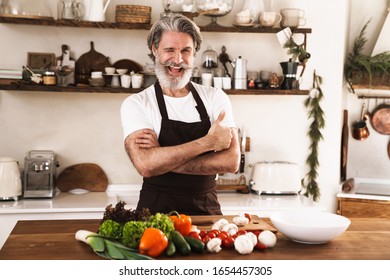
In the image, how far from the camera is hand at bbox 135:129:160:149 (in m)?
2.93

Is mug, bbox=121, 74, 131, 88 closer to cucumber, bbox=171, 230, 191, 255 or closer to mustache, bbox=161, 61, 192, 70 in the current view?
mustache, bbox=161, 61, 192, 70

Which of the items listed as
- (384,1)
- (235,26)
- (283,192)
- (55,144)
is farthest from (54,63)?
(384,1)

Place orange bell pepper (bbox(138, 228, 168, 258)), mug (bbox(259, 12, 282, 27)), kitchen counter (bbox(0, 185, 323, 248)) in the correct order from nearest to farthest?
1. orange bell pepper (bbox(138, 228, 168, 258))
2. kitchen counter (bbox(0, 185, 323, 248))
3. mug (bbox(259, 12, 282, 27))

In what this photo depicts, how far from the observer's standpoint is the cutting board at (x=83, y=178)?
4.63 m

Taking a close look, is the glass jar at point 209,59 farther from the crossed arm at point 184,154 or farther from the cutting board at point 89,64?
the crossed arm at point 184,154

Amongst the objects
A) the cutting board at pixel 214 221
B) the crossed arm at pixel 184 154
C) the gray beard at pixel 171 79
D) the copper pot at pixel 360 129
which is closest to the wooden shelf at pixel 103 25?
the copper pot at pixel 360 129

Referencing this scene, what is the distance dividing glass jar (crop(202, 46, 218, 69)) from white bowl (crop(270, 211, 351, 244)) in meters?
2.31

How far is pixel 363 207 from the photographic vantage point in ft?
15.4

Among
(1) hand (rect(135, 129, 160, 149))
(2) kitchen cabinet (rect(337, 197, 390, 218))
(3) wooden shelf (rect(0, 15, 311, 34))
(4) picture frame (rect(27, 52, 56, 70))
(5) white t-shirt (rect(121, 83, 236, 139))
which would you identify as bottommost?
(2) kitchen cabinet (rect(337, 197, 390, 218))

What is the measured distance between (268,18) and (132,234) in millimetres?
2877

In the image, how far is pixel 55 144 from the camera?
183 inches

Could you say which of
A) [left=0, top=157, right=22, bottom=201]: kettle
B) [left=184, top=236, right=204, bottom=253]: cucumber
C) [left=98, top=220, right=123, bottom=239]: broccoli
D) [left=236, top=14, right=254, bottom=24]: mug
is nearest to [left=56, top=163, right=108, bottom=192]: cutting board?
[left=0, top=157, right=22, bottom=201]: kettle

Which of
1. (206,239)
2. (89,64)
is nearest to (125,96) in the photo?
(89,64)

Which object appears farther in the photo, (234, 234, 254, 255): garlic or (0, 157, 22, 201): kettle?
(0, 157, 22, 201): kettle
